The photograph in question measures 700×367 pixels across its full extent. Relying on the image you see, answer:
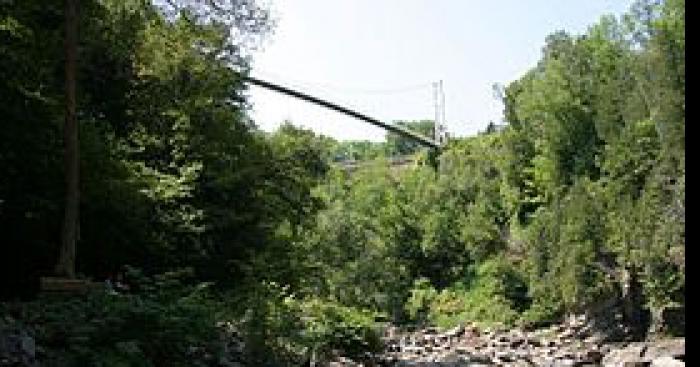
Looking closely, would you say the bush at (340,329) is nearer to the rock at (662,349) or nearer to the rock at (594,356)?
the rock at (662,349)

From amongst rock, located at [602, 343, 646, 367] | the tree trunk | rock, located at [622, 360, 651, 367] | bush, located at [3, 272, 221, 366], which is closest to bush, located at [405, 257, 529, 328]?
rock, located at [602, 343, 646, 367]

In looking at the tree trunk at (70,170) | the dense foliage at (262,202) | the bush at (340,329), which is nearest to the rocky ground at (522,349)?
the bush at (340,329)

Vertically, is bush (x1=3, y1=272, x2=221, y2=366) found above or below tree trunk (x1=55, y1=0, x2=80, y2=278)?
below

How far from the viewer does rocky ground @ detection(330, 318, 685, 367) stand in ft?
71.4

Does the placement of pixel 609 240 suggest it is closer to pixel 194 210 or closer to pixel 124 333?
pixel 194 210

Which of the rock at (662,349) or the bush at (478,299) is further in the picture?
the bush at (478,299)

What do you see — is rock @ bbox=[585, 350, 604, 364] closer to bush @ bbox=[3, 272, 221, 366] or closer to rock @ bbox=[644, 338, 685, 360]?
rock @ bbox=[644, 338, 685, 360]

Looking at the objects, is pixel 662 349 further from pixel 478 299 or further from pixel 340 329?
pixel 478 299

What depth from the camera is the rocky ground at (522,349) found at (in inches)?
857

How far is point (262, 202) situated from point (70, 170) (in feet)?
29.7

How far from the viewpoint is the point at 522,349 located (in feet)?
97.8

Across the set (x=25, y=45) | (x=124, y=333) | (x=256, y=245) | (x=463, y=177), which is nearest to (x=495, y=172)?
(x=463, y=177)

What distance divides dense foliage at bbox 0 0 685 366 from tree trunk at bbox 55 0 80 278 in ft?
3.71

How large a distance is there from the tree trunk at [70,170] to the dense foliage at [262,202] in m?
1.13
